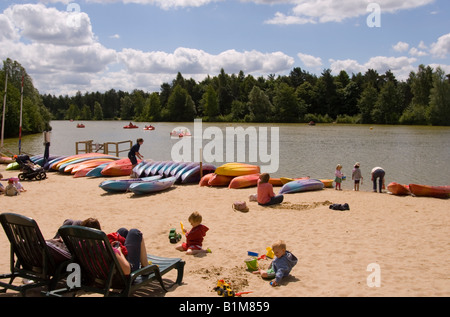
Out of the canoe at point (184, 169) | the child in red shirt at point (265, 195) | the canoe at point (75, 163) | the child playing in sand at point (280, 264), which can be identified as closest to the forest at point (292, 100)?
the canoe at point (75, 163)

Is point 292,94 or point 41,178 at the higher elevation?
point 292,94

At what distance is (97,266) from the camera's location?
4121 millimetres

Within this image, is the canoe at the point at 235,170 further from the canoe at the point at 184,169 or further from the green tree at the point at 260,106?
the green tree at the point at 260,106

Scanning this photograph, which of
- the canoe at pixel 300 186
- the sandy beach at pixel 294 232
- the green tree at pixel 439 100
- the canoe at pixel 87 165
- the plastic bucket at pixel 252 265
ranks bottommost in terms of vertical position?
the sandy beach at pixel 294 232

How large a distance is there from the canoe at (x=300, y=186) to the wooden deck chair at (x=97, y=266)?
25.4 feet

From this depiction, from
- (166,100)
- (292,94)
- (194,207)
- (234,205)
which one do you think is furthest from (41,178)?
(166,100)

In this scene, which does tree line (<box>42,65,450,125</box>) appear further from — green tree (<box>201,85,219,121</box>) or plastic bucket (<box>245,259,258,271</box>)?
plastic bucket (<box>245,259,258,271</box>)

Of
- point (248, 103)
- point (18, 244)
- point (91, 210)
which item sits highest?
point (248, 103)

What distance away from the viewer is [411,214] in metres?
9.03

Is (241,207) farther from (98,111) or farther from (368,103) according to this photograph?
(98,111)

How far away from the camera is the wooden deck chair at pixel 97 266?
3.94 m

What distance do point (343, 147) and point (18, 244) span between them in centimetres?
3167

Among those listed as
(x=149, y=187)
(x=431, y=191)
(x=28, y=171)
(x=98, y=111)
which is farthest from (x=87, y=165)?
(x=98, y=111)

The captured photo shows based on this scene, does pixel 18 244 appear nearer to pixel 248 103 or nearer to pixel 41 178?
pixel 41 178
